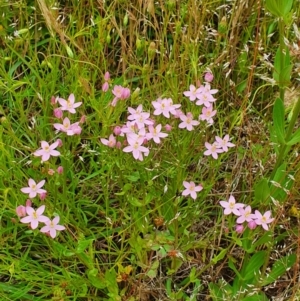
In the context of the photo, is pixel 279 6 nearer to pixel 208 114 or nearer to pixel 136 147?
pixel 208 114

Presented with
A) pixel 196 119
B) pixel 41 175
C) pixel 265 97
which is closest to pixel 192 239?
pixel 196 119

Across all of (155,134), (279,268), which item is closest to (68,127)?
(155,134)

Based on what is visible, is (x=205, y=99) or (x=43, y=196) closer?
(x=43, y=196)

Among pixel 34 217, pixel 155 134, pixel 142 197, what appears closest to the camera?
pixel 34 217

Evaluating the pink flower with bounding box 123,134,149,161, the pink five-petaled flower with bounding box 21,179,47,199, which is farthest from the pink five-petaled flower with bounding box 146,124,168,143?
the pink five-petaled flower with bounding box 21,179,47,199

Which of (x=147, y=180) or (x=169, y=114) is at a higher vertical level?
(x=169, y=114)

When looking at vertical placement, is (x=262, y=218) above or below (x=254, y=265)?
above

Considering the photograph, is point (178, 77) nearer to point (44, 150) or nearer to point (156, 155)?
point (156, 155)
